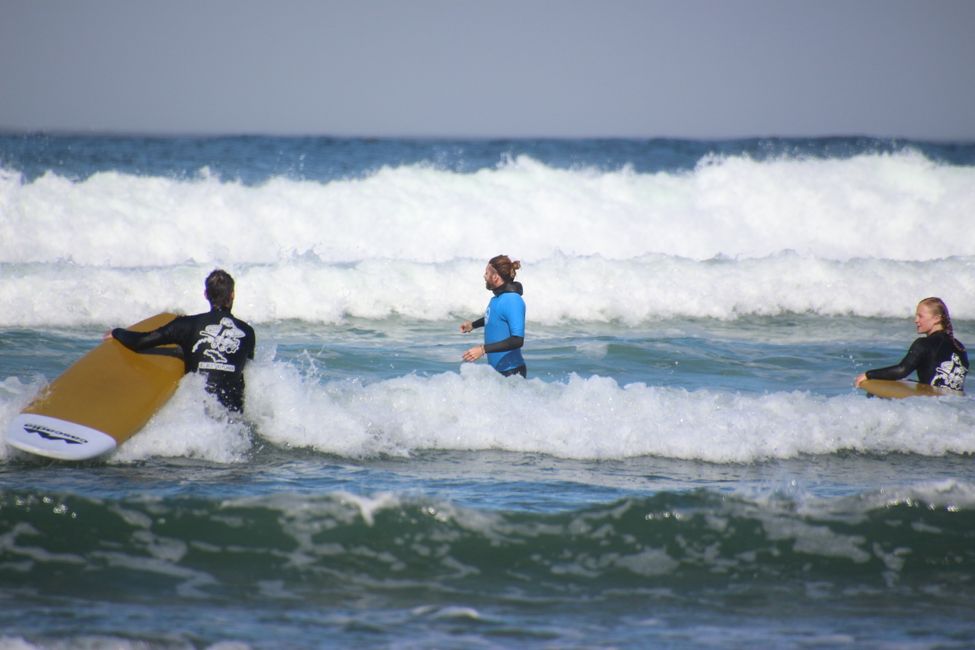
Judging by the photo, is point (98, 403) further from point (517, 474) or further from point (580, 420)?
point (580, 420)

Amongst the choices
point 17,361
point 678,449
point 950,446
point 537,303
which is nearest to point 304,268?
point 537,303

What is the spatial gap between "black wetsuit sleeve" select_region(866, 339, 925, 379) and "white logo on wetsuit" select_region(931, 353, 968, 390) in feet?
0.62

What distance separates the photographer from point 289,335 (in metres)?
12.4

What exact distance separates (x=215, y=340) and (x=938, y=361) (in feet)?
16.8

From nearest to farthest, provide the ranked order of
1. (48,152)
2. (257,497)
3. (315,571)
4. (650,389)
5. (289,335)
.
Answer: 1. (315,571)
2. (257,497)
3. (650,389)
4. (289,335)
5. (48,152)

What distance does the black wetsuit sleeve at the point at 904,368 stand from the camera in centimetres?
741

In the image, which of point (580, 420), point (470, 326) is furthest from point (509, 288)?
point (580, 420)

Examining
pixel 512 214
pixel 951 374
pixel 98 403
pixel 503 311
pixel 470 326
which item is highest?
pixel 512 214

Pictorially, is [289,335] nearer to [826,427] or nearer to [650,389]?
[650,389]

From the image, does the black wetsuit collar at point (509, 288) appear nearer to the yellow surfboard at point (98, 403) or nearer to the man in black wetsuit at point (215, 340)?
the man in black wetsuit at point (215, 340)

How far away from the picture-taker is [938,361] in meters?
7.62

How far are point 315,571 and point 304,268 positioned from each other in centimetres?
940

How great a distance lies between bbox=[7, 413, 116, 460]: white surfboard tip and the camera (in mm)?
6570

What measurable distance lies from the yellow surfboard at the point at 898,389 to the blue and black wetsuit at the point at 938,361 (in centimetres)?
6
